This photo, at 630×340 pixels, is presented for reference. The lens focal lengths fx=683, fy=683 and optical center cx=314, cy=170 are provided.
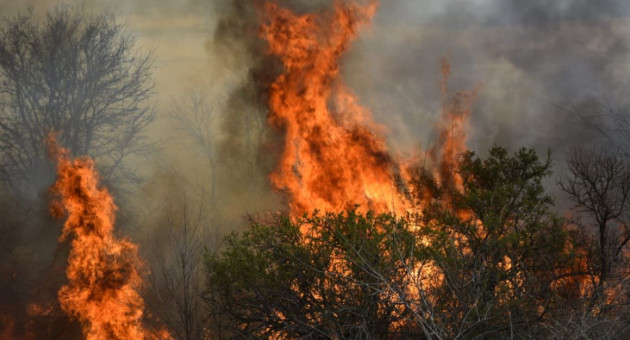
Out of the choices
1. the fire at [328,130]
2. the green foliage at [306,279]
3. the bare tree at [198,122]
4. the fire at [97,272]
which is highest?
the bare tree at [198,122]

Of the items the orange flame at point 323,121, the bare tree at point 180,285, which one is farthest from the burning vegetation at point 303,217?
the bare tree at point 180,285

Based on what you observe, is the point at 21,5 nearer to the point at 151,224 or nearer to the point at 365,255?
the point at 151,224

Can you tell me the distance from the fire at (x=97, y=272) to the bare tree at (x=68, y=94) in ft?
14.6

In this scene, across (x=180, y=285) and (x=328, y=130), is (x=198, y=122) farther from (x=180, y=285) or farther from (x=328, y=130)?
(x=180, y=285)

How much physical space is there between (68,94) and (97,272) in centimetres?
873

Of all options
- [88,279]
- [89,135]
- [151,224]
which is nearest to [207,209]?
[151,224]

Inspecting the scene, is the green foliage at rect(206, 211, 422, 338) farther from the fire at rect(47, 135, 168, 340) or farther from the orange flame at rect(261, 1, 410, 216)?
the fire at rect(47, 135, 168, 340)

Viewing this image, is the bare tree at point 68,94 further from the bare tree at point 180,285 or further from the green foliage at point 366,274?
the green foliage at point 366,274

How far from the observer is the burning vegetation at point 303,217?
11961 mm

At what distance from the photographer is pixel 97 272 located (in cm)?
1955

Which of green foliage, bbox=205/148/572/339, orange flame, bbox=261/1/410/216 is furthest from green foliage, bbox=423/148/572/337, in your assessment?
orange flame, bbox=261/1/410/216

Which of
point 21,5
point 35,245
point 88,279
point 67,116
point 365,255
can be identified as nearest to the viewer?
point 365,255

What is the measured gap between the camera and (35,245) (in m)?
23.3

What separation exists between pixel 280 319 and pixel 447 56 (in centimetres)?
1580
